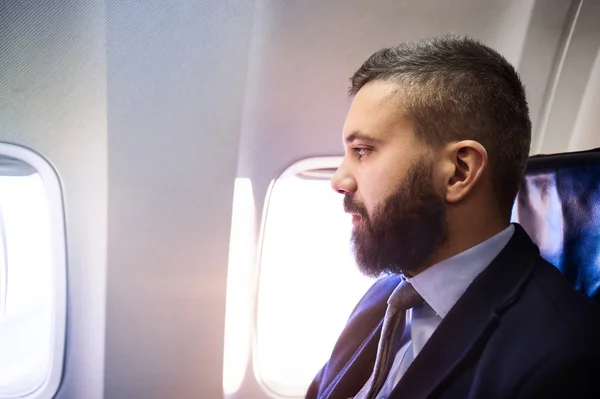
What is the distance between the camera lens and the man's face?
3.26 feet

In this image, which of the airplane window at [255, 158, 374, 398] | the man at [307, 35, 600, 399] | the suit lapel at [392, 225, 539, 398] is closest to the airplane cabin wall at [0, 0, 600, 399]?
the airplane window at [255, 158, 374, 398]

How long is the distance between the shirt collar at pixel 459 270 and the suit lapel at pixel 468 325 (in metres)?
0.03

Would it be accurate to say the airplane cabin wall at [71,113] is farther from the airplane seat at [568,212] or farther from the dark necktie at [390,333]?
the airplane seat at [568,212]

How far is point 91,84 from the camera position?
153 centimetres

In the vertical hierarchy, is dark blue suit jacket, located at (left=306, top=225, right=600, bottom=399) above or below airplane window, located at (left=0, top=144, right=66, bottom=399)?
above

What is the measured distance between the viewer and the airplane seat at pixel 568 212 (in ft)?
3.62

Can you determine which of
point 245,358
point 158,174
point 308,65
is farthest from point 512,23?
point 245,358

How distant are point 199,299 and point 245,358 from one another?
392 mm

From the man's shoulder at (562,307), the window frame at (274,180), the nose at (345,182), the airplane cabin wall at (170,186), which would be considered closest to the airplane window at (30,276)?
the airplane cabin wall at (170,186)

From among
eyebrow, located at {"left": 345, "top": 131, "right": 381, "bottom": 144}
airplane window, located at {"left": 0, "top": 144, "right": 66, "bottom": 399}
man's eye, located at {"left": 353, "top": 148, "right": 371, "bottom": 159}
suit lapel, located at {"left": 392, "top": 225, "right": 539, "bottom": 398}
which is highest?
eyebrow, located at {"left": 345, "top": 131, "right": 381, "bottom": 144}

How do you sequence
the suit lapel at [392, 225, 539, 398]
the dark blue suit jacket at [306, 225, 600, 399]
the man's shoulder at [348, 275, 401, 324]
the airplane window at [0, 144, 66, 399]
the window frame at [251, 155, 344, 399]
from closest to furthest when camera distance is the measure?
the dark blue suit jacket at [306, 225, 600, 399], the suit lapel at [392, 225, 539, 398], the man's shoulder at [348, 275, 401, 324], the airplane window at [0, 144, 66, 399], the window frame at [251, 155, 344, 399]

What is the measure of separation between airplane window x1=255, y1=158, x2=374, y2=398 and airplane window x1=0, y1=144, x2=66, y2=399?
0.89 m

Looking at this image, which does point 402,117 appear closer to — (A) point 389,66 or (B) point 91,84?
(A) point 389,66

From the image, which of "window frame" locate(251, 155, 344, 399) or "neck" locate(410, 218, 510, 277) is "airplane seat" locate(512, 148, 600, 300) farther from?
"window frame" locate(251, 155, 344, 399)
